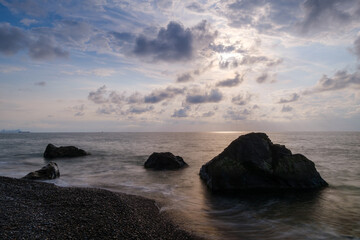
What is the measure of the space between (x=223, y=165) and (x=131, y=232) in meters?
12.2

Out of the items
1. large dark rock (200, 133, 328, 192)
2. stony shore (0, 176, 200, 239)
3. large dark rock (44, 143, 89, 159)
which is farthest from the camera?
large dark rock (44, 143, 89, 159)

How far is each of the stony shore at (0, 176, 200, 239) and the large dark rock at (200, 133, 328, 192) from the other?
7.49 metres

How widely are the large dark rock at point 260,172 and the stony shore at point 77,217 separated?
7.49 metres

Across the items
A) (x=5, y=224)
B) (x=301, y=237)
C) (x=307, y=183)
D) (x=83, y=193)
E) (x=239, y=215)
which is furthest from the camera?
(x=307, y=183)

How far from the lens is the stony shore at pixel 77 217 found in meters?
8.99

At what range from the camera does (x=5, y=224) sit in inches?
362

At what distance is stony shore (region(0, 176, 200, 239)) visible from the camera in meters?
8.99

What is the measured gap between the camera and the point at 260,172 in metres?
20.4

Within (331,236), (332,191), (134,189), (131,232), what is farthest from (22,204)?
(332,191)

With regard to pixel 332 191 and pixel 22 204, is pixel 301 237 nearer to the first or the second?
pixel 332 191

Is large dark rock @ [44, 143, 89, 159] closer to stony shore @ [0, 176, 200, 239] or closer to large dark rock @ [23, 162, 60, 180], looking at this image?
large dark rock @ [23, 162, 60, 180]

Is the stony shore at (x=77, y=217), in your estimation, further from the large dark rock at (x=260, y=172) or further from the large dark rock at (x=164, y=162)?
the large dark rock at (x=164, y=162)

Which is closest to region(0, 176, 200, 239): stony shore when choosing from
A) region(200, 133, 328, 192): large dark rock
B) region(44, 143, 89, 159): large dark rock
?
region(200, 133, 328, 192): large dark rock

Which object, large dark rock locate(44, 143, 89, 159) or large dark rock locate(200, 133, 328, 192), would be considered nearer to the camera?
large dark rock locate(200, 133, 328, 192)
